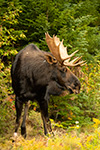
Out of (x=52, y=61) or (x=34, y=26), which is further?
(x=34, y=26)

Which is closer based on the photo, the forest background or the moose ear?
the moose ear

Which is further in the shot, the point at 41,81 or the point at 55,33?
the point at 55,33

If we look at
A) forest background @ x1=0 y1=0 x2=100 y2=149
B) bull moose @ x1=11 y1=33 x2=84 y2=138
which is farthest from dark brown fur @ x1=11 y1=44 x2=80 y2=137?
forest background @ x1=0 y1=0 x2=100 y2=149

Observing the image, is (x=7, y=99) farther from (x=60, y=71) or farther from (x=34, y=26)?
(x=34, y=26)

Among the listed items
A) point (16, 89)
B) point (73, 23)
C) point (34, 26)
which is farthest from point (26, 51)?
point (73, 23)

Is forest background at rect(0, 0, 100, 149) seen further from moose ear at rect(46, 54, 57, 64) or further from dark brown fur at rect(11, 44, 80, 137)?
moose ear at rect(46, 54, 57, 64)

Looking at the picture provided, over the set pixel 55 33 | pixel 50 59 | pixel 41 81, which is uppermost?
pixel 50 59

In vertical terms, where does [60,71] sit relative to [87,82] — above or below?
above

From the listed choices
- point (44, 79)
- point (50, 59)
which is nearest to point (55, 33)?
point (50, 59)

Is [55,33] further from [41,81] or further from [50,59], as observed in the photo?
[41,81]

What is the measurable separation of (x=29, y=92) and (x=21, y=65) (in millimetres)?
604

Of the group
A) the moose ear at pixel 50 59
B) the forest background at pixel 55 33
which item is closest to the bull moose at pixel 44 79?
the moose ear at pixel 50 59

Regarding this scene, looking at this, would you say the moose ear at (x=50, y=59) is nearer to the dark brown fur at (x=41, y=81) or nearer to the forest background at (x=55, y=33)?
the dark brown fur at (x=41, y=81)

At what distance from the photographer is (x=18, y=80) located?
17.0 feet
